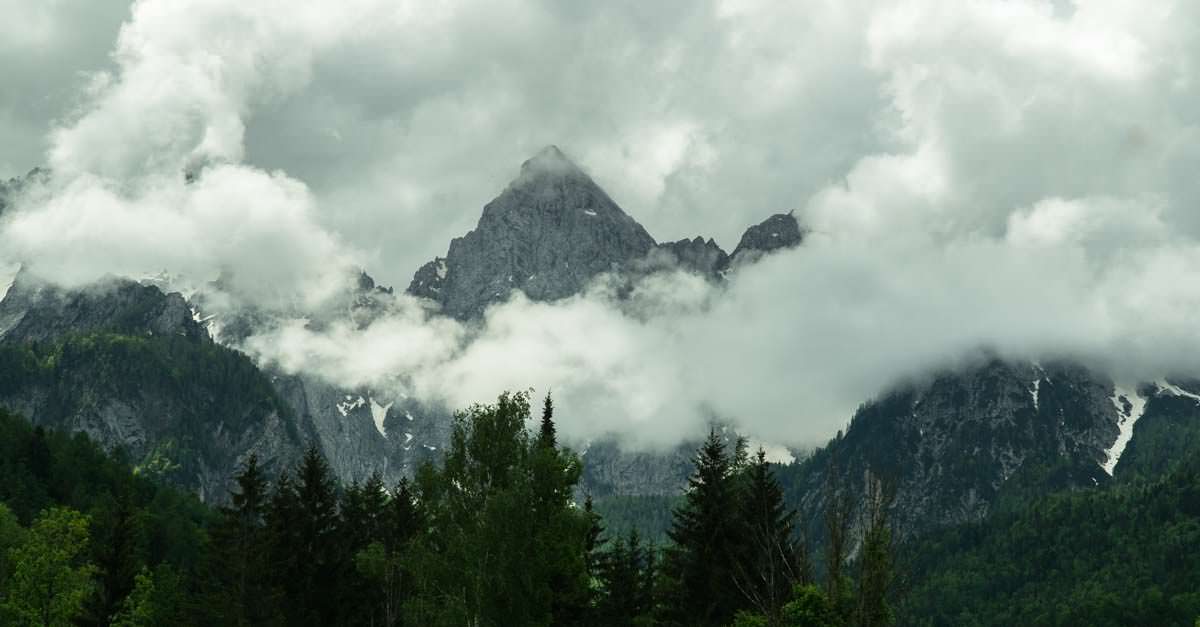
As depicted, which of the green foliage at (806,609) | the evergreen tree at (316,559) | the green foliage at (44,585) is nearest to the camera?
the green foliage at (806,609)

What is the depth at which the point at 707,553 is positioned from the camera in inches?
2270

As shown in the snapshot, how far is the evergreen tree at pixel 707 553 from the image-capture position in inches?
2215

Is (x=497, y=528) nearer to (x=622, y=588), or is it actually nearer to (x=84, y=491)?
(x=622, y=588)

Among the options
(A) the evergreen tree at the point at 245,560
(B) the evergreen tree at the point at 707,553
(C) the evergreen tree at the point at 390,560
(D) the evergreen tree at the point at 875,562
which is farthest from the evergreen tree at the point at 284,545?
(D) the evergreen tree at the point at 875,562

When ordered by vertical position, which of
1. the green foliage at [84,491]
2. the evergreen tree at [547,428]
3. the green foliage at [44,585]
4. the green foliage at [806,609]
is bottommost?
the green foliage at [806,609]

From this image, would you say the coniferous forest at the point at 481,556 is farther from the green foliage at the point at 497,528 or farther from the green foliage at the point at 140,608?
the green foliage at the point at 140,608

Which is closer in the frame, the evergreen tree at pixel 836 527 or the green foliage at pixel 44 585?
the evergreen tree at pixel 836 527

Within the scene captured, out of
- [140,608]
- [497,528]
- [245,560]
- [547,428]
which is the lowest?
[140,608]

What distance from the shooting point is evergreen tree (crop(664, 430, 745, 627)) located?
56250mm

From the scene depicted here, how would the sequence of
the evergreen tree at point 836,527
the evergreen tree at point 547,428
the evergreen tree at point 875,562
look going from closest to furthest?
the evergreen tree at point 875,562, the evergreen tree at point 836,527, the evergreen tree at point 547,428

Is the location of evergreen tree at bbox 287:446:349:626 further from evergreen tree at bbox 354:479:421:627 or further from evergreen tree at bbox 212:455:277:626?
evergreen tree at bbox 212:455:277:626

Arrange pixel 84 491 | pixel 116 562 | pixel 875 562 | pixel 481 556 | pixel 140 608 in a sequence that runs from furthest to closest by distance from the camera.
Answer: pixel 84 491 < pixel 140 608 < pixel 116 562 < pixel 481 556 < pixel 875 562

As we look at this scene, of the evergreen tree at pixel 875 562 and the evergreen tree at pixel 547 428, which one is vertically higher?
the evergreen tree at pixel 547 428

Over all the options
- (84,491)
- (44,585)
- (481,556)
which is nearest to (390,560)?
(481,556)
